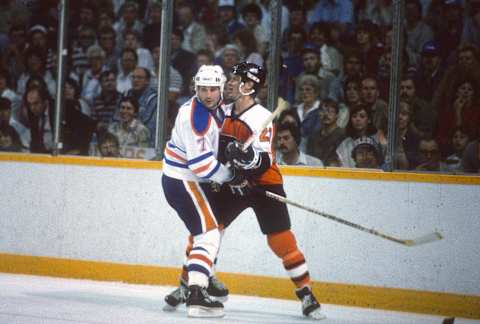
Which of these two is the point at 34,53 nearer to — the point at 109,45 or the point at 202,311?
the point at 109,45

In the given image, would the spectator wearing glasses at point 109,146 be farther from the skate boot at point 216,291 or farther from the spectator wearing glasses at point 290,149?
the skate boot at point 216,291

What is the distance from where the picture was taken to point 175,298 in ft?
→ 19.8

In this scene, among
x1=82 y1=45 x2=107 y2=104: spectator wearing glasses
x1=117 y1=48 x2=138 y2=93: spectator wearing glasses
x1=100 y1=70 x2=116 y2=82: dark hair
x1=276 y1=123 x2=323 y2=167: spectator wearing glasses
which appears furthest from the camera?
x1=100 y1=70 x2=116 y2=82: dark hair

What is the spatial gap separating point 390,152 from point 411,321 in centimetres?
116

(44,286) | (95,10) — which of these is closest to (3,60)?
(95,10)

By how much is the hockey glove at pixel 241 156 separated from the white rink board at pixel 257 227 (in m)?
1.14

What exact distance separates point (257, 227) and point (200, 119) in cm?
153

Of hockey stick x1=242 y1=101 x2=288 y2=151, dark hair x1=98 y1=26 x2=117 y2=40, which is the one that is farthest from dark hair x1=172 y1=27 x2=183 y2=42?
hockey stick x1=242 y1=101 x2=288 y2=151

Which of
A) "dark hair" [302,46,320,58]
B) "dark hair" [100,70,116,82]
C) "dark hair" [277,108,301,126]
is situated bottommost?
"dark hair" [277,108,301,126]

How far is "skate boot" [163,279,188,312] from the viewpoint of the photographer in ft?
19.8

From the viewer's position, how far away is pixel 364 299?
652cm

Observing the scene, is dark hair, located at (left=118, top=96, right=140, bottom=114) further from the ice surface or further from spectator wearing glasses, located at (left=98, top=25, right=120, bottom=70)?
the ice surface

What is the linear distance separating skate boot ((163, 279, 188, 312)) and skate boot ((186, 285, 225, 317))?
12.1 inches

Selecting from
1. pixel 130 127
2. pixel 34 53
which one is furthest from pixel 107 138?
pixel 34 53
